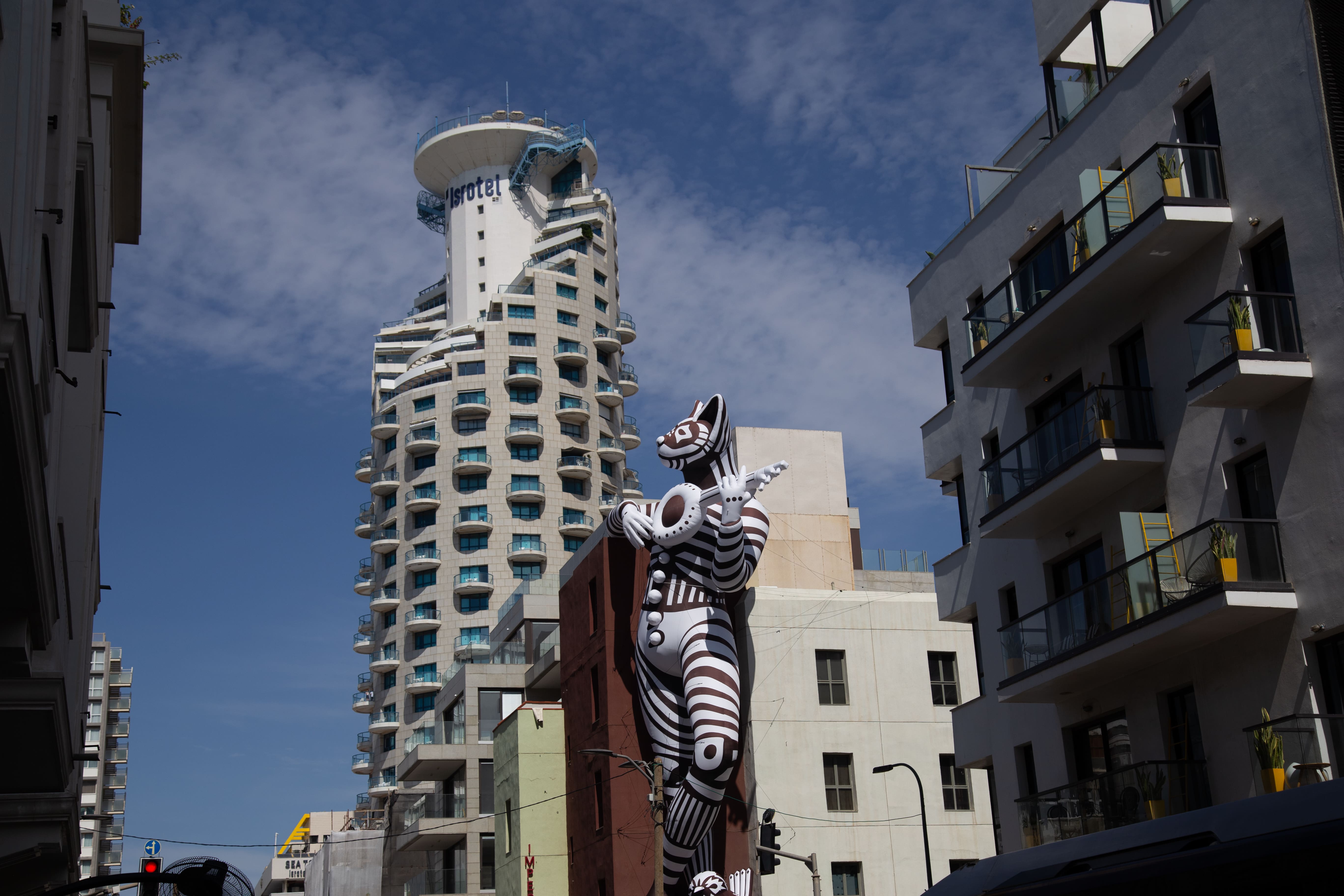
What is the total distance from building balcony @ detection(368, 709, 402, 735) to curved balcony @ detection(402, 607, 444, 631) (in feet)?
21.5

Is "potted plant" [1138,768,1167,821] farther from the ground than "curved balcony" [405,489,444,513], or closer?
closer

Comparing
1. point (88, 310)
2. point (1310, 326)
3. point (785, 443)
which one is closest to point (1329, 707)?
point (1310, 326)

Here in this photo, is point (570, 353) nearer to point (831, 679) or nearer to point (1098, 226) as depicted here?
point (831, 679)

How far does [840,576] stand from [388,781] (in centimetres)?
6443

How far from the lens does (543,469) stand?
10919 centimetres

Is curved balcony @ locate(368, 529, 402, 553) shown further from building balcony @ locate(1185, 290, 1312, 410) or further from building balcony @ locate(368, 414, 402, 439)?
building balcony @ locate(1185, 290, 1312, 410)

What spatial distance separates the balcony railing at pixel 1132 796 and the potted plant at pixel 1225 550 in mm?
3081

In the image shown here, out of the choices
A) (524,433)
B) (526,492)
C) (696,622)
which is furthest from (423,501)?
(696,622)

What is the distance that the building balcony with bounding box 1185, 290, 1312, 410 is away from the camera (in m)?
21.9

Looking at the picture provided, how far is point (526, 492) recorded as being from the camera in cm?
10788

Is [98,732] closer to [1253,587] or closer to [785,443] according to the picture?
[785,443]

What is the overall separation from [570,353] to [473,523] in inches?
585

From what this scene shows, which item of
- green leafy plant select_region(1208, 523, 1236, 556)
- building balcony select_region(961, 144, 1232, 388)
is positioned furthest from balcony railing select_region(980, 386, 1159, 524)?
green leafy plant select_region(1208, 523, 1236, 556)

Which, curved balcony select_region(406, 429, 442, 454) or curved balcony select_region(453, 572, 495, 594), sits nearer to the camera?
curved balcony select_region(453, 572, 495, 594)
